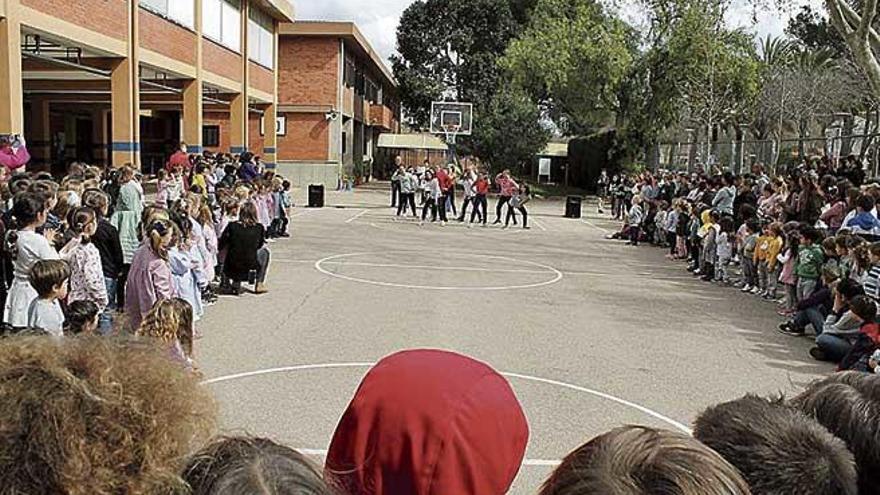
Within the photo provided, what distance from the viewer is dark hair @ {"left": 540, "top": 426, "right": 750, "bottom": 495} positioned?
56.9 inches

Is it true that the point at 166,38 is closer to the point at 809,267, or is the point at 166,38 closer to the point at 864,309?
the point at 809,267

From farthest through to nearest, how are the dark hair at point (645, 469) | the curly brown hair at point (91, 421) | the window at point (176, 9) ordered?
the window at point (176, 9) → the dark hair at point (645, 469) → the curly brown hair at point (91, 421)

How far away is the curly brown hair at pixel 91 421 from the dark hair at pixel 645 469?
66 cm

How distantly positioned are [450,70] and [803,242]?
43.1 metres

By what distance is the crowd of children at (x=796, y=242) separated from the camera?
945 centimetres

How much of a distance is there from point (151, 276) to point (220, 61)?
2321cm

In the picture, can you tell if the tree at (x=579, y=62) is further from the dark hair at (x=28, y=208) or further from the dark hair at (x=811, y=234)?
the dark hair at (x=28, y=208)

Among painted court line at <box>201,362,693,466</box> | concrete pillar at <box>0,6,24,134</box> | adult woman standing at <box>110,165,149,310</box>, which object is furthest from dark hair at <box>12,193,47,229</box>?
concrete pillar at <box>0,6,24,134</box>

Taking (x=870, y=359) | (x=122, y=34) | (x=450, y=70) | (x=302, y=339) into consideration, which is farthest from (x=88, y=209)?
(x=450, y=70)

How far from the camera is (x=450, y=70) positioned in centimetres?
5341

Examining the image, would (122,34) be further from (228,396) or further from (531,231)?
(228,396)

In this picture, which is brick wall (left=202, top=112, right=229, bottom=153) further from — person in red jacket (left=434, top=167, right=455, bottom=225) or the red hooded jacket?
the red hooded jacket

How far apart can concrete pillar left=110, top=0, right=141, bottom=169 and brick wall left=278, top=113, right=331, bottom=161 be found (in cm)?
2128

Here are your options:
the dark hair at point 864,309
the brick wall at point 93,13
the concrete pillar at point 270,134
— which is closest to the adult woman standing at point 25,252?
the dark hair at point 864,309
